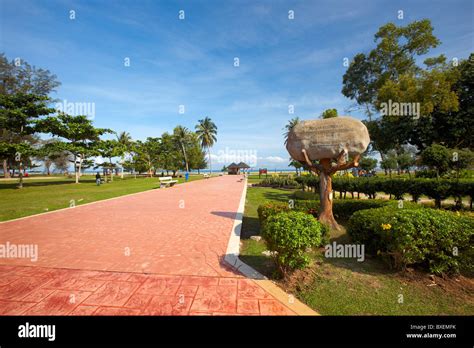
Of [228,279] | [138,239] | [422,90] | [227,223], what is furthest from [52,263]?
[422,90]

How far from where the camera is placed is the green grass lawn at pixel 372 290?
285 centimetres

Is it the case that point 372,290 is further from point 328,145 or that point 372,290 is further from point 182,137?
point 182,137

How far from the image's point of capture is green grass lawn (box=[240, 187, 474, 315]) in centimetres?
285

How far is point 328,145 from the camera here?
21.0ft

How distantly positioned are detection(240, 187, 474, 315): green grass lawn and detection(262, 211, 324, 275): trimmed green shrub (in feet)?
1.25

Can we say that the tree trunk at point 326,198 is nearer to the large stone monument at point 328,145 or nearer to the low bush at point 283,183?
the large stone monument at point 328,145

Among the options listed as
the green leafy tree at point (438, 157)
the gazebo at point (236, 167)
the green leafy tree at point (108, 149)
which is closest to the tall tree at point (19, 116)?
the green leafy tree at point (108, 149)

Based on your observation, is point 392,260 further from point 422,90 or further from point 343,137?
point 422,90

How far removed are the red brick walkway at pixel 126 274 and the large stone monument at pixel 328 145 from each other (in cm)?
353

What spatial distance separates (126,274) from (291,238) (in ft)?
10.8

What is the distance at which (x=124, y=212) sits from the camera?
9.26 metres

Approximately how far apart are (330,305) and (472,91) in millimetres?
21748

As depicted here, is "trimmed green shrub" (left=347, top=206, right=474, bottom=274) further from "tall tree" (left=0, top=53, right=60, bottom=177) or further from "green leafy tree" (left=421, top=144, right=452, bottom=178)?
"tall tree" (left=0, top=53, right=60, bottom=177)

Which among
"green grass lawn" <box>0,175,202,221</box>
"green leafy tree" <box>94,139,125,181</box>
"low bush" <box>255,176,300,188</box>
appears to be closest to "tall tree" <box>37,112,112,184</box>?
"green leafy tree" <box>94,139,125,181</box>
